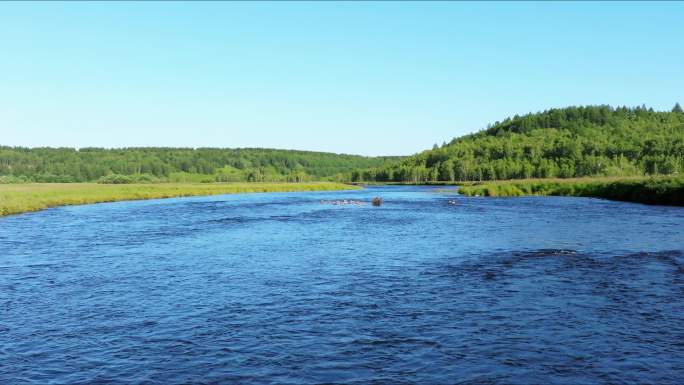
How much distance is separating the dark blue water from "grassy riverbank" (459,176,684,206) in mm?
32640

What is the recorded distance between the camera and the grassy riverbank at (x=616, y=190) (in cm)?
6577

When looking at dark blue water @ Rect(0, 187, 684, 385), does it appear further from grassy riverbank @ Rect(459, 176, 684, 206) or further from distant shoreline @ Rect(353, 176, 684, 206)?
distant shoreline @ Rect(353, 176, 684, 206)

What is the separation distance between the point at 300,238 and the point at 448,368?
2676cm

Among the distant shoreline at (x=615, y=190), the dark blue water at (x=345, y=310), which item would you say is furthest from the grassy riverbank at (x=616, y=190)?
the dark blue water at (x=345, y=310)

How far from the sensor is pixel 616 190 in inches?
3155

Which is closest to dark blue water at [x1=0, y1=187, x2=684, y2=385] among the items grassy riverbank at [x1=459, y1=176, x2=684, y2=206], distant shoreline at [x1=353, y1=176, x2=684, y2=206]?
grassy riverbank at [x1=459, y1=176, x2=684, y2=206]

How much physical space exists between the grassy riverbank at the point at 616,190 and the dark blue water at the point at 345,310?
3264cm

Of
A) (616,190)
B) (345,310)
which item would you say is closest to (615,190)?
(616,190)

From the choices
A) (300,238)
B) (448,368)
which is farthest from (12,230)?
(448,368)

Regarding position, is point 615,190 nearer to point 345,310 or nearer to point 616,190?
point 616,190

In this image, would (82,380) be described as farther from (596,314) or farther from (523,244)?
(523,244)

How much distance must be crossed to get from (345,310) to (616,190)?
243ft

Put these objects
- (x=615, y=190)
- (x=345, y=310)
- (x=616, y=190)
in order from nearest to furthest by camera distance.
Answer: (x=345, y=310) → (x=616, y=190) → (x=615, y=190)

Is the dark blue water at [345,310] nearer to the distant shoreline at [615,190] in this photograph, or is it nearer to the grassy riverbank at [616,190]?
the grassy riverbank at [616,190]
